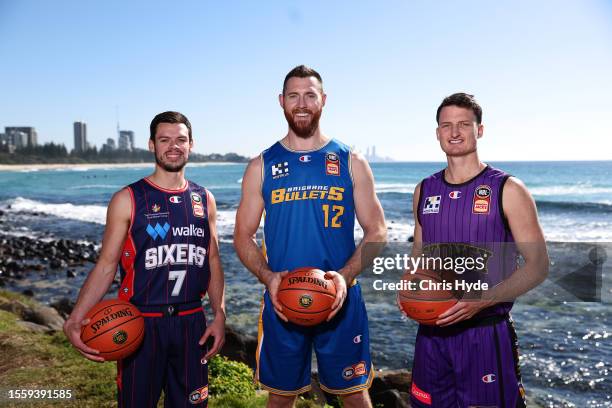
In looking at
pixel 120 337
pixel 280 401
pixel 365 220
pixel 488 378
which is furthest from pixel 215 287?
pixel 488 378

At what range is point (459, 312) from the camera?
3393 mm

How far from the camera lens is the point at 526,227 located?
3502mm

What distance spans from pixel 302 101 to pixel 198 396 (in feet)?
8.57

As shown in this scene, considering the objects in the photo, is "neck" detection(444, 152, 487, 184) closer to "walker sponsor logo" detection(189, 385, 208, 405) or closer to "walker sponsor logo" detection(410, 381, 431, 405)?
Answer: "walker sponsor logo" detection(410, 381, 431, 405)

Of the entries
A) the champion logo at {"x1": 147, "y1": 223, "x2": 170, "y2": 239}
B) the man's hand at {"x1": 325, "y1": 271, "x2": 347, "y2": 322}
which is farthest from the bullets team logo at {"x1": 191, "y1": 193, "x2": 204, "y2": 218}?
the man's hand at {"x1": 325, "y1": 271, "x2": 347, "y2": 322}

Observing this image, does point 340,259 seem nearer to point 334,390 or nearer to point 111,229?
point 334,390

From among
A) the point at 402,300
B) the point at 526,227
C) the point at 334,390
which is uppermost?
the point at 526,227

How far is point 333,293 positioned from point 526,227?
1.50m

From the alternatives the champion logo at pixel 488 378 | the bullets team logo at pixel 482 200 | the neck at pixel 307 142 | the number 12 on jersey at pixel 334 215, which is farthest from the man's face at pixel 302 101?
the champion logo at pixel 488 378

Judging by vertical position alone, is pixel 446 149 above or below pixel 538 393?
above

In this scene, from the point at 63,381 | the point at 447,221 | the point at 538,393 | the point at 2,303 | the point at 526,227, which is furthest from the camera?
the point at 2,303

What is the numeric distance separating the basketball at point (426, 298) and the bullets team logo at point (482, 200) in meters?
0.59

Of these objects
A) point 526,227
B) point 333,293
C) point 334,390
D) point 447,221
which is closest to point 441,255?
point 447,221

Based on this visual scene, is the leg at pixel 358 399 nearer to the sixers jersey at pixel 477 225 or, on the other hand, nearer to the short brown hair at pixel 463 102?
the sixers jersey at pixel 477 225
